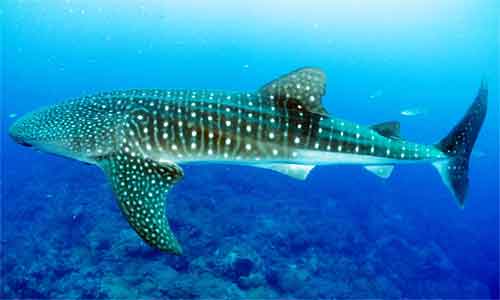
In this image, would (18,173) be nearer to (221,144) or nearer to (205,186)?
(205,186)

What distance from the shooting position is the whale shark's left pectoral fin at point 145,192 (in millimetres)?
4719

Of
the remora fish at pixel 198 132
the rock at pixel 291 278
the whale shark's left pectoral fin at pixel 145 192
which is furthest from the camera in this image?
the rock at pixel 291 278

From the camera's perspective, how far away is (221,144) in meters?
5.31

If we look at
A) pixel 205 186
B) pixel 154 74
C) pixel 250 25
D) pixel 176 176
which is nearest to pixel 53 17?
pixel 154 74

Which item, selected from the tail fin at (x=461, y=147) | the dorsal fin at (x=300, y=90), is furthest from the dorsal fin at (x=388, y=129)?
the dorsal fin at (x=300, y=90)

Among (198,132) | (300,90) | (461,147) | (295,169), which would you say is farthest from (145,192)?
(461,147)

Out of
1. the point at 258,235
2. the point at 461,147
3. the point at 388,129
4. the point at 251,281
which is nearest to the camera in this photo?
the point at 388,129

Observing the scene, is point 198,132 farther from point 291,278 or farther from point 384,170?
point 291,278

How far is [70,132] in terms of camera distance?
17.7 feet

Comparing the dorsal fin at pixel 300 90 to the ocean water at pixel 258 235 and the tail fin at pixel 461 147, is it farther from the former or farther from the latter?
the tail fin at pixel 461 147

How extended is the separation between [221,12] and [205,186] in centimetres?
16525

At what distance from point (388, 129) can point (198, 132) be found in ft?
9.55

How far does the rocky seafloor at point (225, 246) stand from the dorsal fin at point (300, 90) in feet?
29.2

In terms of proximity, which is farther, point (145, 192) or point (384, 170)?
point (384, 170)
